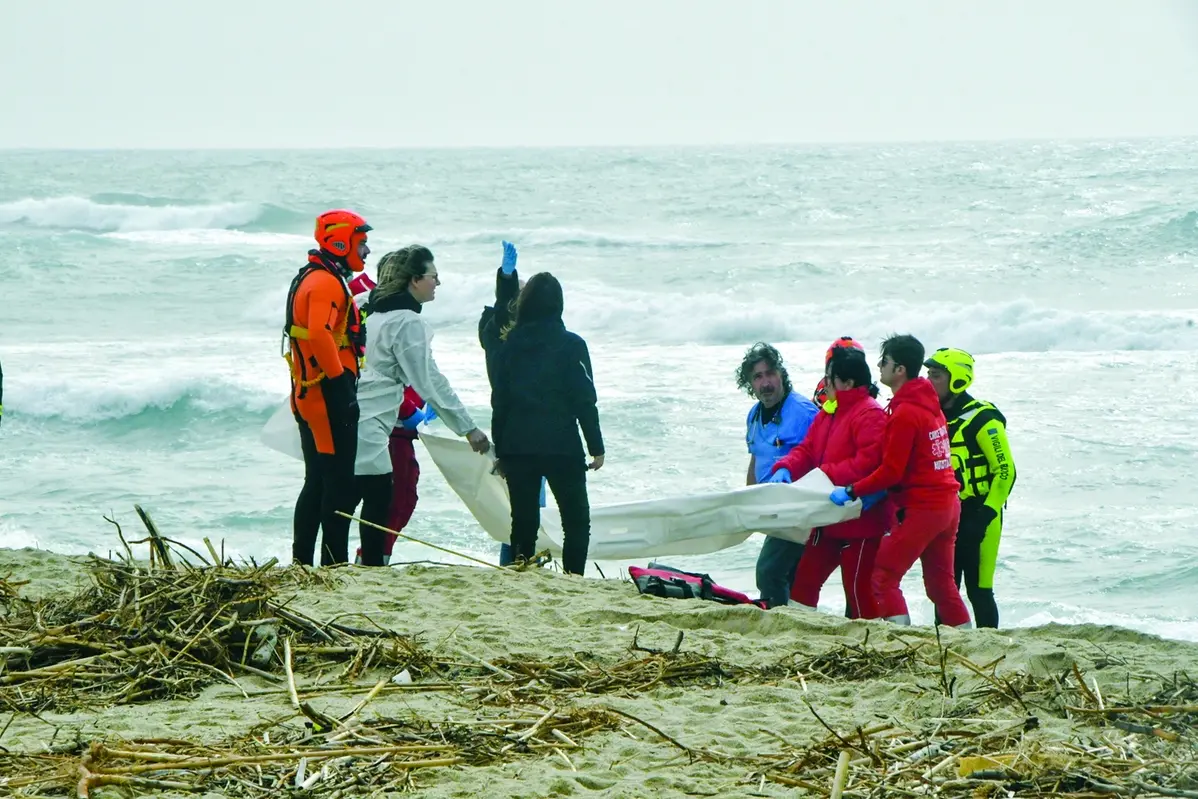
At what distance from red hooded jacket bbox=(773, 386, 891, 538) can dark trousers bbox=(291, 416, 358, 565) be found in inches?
89.0

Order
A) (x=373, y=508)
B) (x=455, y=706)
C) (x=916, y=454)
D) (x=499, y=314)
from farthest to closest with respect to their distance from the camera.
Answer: (x=499, y=314)
(x=373, y=508)
(x=916, y=454)
(x=455, y=706)

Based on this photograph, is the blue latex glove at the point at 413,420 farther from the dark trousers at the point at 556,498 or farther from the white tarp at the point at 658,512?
the dark trousers at the point at 556,498

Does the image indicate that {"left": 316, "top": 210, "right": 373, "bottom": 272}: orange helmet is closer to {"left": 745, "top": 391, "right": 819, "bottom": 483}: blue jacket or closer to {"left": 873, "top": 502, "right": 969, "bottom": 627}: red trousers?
{"left": 745, "top": 391, "right": 819, "bottom": 483}: blue jacket

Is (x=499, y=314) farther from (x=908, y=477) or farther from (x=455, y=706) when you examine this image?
(x=455, y=706)

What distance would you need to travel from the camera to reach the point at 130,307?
2833cm

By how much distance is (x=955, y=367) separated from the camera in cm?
735

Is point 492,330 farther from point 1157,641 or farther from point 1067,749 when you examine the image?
point 1067,749

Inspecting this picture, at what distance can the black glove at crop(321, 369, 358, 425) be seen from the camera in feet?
22.5

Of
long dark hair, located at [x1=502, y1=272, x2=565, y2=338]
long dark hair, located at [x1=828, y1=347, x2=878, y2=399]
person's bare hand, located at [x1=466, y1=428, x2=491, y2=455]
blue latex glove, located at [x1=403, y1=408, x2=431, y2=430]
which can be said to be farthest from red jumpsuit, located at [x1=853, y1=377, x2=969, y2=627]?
blue latex glove, located at [x1=403, y1=408, x2=431, y2=430]

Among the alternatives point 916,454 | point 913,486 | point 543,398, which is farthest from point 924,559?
point 543,398

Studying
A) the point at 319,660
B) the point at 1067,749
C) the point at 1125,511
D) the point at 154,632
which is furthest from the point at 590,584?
the point at 1125,511

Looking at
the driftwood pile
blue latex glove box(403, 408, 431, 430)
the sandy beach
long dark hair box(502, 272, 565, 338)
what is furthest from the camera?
blue latex glove box(403, 408, 431, 430)

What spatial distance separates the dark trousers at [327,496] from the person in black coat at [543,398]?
0.85 meters

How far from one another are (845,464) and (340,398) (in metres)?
2.57
